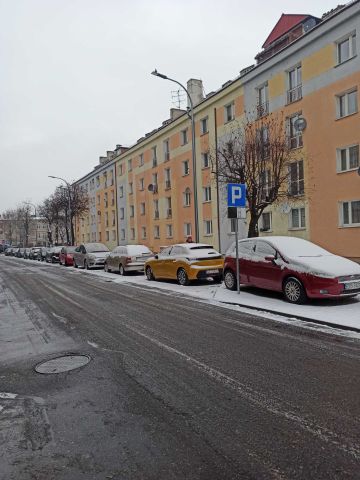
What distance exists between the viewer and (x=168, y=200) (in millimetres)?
34875

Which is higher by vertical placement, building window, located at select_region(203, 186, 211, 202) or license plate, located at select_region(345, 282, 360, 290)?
building window, located at select_region(203, 186, 211, 202)

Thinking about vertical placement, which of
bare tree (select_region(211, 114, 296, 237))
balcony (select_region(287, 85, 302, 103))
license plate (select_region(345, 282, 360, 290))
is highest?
balcony (select_region(287, 85, 302, 103))

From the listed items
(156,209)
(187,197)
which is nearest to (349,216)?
(187,197)

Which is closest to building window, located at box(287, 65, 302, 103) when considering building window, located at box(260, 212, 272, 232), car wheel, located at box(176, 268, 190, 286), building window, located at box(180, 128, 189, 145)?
building window, located at box(260, 212, 272, 232)

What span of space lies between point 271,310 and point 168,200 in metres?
27.0

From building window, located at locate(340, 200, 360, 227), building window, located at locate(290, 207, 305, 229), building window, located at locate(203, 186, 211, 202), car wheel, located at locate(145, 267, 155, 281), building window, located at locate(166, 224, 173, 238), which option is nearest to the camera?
car wheel, located at locate(145, 267, 155, 281)

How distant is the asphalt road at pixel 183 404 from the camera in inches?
113

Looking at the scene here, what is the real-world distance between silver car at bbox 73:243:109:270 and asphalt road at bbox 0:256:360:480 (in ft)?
55.0

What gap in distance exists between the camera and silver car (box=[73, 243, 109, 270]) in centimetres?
2417

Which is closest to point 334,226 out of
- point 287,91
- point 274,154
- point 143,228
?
point 274,154

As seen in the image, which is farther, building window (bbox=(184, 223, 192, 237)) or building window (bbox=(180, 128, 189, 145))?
building window (bbox=(180, 128, 189, 145))

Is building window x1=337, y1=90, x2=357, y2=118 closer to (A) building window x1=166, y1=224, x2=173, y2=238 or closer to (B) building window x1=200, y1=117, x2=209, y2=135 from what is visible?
(B) building window x1=200, y1=117, x2=209, y2=135

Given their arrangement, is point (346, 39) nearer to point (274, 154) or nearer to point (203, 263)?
point (274, 154)

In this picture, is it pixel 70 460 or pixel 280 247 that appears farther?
pixel 280 247
